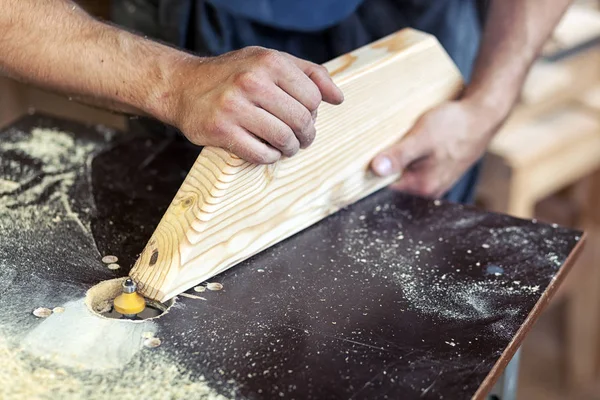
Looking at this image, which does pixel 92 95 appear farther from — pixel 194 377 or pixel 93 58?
pixel 194 377

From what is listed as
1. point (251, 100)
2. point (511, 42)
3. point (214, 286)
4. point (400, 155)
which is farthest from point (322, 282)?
point (511, 42)

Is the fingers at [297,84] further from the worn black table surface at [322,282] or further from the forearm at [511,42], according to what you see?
the forearm at [511,42]

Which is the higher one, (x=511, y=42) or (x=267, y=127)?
(x=267, y=127)

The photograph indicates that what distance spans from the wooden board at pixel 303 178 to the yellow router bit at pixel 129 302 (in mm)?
21

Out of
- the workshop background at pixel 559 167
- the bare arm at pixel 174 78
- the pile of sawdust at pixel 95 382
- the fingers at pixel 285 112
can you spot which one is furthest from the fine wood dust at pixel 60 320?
the workshop background at pixel 559 167

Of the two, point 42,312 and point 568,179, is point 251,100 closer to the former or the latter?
point 42,312

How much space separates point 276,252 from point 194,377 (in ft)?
0.94

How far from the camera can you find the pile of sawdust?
0.77 metres

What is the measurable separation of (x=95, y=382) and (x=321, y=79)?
443 millimetres

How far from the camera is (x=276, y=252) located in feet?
3.46

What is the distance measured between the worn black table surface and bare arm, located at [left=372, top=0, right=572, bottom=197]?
0.12 metres

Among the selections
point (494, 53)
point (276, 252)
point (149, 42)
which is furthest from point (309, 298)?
point (494, 53)

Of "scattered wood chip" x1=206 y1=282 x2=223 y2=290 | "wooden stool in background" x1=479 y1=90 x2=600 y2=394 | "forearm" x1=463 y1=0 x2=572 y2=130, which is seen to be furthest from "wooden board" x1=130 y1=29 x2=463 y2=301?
"wooden stool in background" x1=479 y1=90 x2=600 y2=394

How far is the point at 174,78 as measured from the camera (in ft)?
3.27
